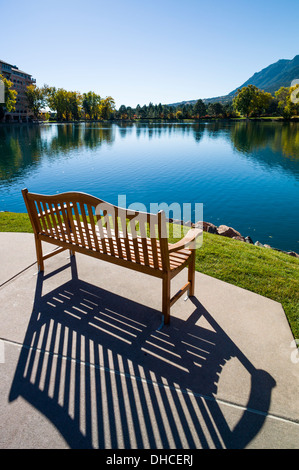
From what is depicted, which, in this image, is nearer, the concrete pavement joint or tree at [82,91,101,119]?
the concrete pavement joint

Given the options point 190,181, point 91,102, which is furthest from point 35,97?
point 190,181

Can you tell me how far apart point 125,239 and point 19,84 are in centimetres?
13299

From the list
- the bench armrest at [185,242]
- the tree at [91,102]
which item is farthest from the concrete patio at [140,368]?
the tree at [91,102]

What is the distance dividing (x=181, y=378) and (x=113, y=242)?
1.80m

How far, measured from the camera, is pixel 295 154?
1089 inches

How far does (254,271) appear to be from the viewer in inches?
186

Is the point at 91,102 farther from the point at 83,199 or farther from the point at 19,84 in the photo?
the point at 83,199

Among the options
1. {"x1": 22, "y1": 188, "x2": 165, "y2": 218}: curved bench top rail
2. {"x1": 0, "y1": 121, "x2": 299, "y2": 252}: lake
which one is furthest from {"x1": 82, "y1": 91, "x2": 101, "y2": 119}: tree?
{"x1": 22, "y1": 188, "x2": 165, "y2": 218}: curved bench top rail

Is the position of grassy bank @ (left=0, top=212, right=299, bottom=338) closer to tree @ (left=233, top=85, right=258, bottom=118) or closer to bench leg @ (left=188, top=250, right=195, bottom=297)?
bench leg @ (left=188, top=250, right=195, bottom=297)

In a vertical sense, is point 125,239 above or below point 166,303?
above

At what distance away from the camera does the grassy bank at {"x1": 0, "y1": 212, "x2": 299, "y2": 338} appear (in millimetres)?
4000

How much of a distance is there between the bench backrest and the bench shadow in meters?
0.76
